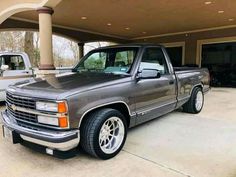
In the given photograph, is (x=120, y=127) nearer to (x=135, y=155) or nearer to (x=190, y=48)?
(x=135, y=155)

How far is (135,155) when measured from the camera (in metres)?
3.43

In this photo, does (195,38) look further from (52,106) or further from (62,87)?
(52,106)

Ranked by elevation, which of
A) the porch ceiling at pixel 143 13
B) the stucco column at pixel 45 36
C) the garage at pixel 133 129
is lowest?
the garage at pixel 133 129

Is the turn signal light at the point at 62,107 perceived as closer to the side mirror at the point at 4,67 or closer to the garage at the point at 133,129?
the garage at the point at 133,129

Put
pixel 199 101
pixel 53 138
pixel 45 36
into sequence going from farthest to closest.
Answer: pixel 45 36 → pixel 199 101 → pixel 53 138

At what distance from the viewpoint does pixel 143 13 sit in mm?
10055

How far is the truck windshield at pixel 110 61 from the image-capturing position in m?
4.09

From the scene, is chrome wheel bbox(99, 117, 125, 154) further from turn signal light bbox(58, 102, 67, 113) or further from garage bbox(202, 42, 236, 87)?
garage bbox(202, 42, 236, 87)

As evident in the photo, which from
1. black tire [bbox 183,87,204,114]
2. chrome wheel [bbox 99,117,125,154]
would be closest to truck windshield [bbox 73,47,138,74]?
chrome wheel [bbox 99,117,125,154]

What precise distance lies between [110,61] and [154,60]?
2.83 ft

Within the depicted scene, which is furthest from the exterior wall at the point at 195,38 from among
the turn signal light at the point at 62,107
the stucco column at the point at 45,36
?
the turn signal light at the point at 62,107

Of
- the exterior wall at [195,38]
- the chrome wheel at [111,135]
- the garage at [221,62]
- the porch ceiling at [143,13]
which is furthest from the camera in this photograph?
the garage at [221,62]

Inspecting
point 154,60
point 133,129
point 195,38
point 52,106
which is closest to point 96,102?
point 52,106

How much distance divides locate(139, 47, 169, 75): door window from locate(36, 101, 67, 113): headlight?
1704 millimetres
